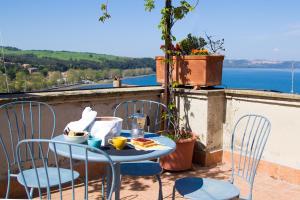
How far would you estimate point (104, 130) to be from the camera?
207 cm

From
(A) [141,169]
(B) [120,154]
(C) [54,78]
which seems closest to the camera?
(B) [120,154]

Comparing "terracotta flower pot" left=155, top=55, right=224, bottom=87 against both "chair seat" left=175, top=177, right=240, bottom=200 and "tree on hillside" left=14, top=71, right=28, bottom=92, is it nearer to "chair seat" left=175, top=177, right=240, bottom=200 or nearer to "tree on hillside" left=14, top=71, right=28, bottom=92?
"tree on hillside" left=14, top=71, right=28, bottom=92

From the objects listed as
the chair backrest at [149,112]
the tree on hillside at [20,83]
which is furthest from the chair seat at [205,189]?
the tree on hillside at [20,83]

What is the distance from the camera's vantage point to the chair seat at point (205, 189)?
2109 millimetres

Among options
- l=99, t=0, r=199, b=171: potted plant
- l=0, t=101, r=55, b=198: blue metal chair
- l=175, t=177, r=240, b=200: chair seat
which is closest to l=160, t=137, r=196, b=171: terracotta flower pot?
l=99, t=0, r=199, b=171: potted plant

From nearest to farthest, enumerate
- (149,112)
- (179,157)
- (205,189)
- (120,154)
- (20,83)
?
(120,154)
(205,189)
(20,83)
(179,157)
(149,112)

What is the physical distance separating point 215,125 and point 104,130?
2434mm

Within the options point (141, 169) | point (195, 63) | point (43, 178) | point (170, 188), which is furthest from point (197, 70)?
point (43, 178)

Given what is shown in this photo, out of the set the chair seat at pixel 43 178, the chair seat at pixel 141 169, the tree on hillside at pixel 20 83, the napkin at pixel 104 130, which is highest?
the tree on hillside at pixel 20 83

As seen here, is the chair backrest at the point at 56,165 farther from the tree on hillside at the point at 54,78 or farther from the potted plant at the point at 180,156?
the potted plant at the point at 180,156

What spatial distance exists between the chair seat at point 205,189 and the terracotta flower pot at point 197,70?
6.41 ft

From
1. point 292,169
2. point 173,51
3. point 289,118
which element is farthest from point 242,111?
point 173,51

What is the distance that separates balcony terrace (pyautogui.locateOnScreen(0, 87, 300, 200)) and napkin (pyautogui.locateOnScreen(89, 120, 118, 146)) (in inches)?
49.2

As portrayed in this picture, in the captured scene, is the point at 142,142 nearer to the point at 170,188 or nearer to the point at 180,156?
the point at 170,188
